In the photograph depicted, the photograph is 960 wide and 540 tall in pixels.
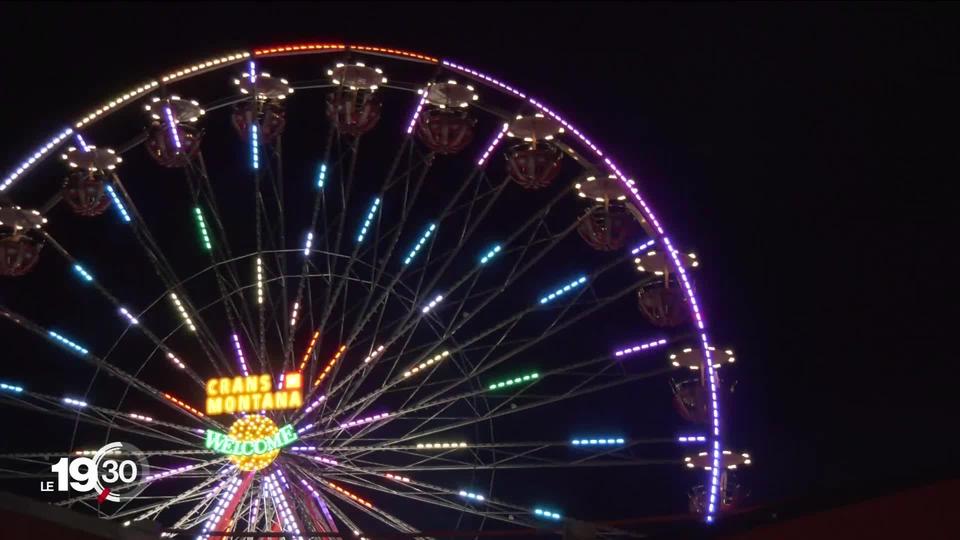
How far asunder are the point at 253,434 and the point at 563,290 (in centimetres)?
355

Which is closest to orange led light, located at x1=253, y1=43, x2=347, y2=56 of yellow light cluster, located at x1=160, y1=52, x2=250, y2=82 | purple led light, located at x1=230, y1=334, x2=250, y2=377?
yellow light cluster, located at x1=160, y1=52, x2=250, y2=82

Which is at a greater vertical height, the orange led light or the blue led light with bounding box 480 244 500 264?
the orange led light

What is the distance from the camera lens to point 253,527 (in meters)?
11.2

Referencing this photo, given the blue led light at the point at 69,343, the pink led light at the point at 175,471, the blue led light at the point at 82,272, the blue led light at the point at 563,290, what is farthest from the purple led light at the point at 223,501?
the blue led light at the point at 563,290

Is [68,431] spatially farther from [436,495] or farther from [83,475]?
[436,495]

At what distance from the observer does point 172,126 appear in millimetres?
11570

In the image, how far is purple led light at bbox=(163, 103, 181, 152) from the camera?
11.5 m

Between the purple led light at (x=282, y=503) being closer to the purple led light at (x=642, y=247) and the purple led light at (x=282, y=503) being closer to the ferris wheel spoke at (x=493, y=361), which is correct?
the ferris wheel spoke at (x=493, y=361)

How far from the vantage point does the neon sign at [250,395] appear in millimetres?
10992

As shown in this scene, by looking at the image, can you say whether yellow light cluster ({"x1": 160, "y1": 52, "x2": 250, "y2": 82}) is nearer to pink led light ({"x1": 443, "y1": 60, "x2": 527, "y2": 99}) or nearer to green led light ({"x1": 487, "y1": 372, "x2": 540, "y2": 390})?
pink led light ({"x1": 443, "y1": 60, "x2": 527, "y2": 99})

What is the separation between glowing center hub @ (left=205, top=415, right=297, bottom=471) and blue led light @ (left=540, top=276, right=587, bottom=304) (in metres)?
2.97

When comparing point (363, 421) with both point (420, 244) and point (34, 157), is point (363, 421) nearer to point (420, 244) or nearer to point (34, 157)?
point (420, 244)

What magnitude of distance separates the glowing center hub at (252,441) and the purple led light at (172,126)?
2984 mm

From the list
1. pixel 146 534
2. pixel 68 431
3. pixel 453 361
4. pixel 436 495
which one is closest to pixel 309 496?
pixel 436 495
